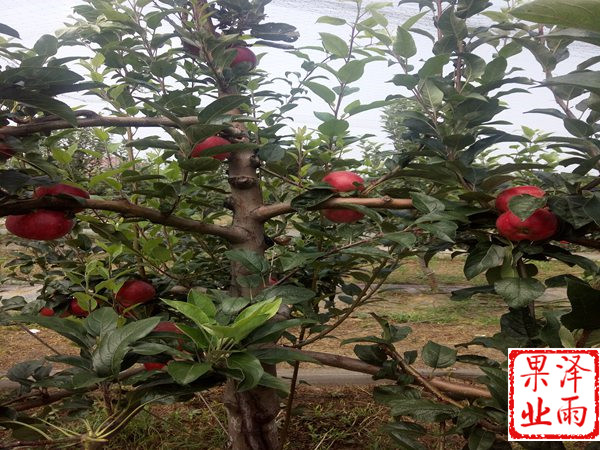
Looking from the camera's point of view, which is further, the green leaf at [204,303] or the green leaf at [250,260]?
the green leaf at [250,260]

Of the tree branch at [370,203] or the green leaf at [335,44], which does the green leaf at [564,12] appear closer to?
the tree branch at [370,203]

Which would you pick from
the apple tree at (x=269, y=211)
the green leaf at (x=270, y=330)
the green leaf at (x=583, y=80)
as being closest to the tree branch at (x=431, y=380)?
the apple tree at (x=269, y=211)

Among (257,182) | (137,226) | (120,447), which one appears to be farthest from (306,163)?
(120,447)

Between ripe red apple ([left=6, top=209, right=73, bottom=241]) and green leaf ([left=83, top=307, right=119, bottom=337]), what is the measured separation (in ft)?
0.65

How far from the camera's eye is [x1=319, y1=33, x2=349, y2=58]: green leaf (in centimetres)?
87

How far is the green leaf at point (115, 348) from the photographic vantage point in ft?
1.79

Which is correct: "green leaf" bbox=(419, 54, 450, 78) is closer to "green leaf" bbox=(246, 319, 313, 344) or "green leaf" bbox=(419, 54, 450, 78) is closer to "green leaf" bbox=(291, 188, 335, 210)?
"green leaf" bbox=(291, 188, 335, 210)

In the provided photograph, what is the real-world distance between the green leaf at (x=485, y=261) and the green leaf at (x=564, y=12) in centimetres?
43

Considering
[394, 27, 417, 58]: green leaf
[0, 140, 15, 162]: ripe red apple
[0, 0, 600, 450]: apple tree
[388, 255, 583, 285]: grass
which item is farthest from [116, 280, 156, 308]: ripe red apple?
[388, 255, 583, 285]: grass

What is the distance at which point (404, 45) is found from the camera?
79 centimetres

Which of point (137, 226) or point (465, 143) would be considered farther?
point (137, 226)

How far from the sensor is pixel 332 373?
1.94 meters

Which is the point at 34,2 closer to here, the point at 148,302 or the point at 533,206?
the point at 148,302

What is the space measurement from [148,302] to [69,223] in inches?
10.7
